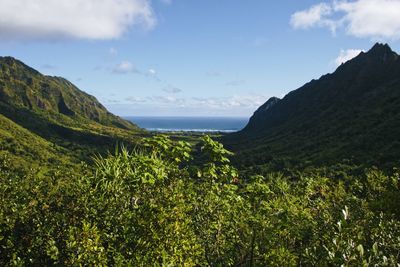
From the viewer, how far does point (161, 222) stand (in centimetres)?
841

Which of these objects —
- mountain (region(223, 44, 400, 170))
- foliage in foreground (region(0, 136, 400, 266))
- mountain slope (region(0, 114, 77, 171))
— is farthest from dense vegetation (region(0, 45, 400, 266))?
mountain slope (region(0, 114, 77, 171))

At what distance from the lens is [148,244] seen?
820cm

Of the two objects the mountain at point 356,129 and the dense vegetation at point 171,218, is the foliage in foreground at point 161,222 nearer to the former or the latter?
the dense vegetation at point 171,218

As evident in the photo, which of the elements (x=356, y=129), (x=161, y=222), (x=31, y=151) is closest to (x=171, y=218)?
(x=161, y=222)

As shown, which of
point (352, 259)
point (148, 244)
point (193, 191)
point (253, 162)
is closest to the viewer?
point (352, 259)

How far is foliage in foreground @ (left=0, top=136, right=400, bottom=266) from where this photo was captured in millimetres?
7211

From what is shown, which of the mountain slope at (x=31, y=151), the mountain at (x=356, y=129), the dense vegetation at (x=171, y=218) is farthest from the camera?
the mountain slope at (x=31, y=151)

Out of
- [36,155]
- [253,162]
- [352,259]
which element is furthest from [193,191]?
[36,155]

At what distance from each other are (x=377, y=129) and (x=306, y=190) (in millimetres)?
110216

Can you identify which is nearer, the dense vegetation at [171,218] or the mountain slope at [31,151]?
the dense vegetation at [171,218]

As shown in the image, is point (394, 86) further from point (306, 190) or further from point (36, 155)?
point (306, 190)

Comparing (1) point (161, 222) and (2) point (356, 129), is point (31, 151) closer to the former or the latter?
(2) point (356, 129)

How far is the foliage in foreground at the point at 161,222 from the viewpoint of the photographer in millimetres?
7211

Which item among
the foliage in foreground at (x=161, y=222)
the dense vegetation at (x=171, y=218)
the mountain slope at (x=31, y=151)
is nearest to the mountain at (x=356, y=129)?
the dense vegetation at (x=171, y=218)
